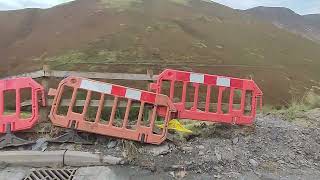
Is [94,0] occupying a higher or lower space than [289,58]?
higher

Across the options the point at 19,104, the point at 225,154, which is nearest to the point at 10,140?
the point at 19,104

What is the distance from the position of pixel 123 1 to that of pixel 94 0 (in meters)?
2.08

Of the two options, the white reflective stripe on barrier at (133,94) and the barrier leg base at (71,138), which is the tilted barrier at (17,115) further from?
the white reflective stripe on barrier at (133,94)

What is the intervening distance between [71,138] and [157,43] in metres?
17.9

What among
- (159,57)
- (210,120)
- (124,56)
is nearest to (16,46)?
(124,56)

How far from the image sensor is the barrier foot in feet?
23.1

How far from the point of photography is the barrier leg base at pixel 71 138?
7.05 metres

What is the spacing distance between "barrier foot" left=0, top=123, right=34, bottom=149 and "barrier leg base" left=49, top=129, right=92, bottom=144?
0.39 meters

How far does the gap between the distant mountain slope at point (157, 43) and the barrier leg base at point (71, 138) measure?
11614mm

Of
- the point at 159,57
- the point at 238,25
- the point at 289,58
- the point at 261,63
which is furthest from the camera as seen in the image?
the point at 238,25

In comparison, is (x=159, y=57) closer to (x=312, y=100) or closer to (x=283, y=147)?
(x=312, y=100)

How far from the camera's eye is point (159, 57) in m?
22.6

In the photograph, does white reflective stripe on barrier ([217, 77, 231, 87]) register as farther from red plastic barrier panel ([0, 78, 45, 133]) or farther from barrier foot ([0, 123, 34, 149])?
barrier foot ([0, 123, 34, 149])

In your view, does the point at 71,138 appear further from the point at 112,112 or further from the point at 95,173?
the point at 95,173
